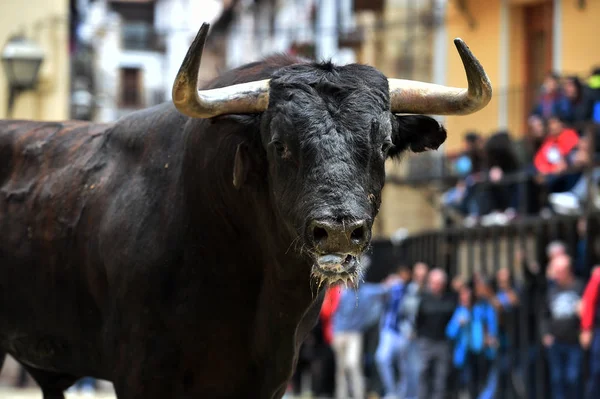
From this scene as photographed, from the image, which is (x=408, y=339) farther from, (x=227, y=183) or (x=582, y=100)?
(x=227, y=183)

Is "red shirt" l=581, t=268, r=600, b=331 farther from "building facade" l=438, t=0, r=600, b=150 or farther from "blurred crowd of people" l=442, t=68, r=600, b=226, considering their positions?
"building facade" l=438, t=0, r=600, b=150

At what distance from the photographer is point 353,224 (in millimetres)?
5031

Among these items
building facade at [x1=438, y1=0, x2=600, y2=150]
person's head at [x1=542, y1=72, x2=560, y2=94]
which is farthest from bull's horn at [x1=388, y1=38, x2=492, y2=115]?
building facade at [x1=438, y1=0, x2=600, y2=150]

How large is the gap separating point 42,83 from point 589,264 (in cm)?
867

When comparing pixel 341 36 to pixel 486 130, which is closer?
pixel 486 130

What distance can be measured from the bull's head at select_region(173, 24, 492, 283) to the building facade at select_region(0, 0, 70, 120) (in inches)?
486

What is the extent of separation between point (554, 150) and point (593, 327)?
303 cm

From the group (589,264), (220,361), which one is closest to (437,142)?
(220,361)

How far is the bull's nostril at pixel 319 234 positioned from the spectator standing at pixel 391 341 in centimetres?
1297

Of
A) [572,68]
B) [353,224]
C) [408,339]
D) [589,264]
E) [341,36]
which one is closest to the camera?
[353,224]

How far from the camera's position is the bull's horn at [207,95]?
5473mm

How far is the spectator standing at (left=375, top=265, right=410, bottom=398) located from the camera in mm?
17953

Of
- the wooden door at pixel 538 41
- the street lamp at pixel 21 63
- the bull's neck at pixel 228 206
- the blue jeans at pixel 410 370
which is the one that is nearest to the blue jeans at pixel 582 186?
the blue jeans at pixel 410 370

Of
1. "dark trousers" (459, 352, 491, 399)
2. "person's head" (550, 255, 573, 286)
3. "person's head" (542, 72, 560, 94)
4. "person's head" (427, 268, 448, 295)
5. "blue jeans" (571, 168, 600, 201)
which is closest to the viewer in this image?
"person's head" (550, 255, 573, 286)
